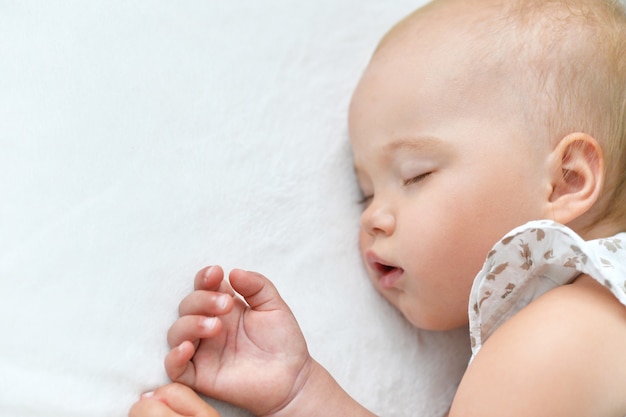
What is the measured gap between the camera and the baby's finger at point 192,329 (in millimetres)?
852

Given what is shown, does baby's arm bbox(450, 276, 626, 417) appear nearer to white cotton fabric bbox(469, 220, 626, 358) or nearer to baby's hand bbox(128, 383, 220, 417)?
white cotton fabric bbox(469, 220, 626, 358)

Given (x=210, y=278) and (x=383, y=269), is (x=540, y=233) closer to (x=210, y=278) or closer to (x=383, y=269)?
(x=383, y=269)

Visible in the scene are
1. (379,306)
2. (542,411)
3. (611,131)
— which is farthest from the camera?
(379,306)

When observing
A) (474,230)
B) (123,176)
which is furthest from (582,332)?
(123,176)

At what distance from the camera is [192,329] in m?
0.86

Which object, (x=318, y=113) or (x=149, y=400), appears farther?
(x=318, y=113)

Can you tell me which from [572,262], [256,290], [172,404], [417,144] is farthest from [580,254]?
[172,404]

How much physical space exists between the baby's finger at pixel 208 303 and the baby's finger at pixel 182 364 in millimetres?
41

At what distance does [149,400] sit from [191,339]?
0.08 meters

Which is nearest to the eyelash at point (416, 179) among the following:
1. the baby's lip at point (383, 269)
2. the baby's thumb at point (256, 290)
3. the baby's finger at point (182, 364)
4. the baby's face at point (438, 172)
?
the baby's face at point (438, 172)

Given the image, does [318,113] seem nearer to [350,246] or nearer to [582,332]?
[350,246]

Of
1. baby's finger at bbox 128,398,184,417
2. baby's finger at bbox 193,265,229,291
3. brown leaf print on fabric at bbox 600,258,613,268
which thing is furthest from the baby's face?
baby's finger at bbox 128,398,184,417

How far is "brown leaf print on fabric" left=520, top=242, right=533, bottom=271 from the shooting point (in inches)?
36.0

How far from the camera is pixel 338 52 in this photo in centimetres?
114
